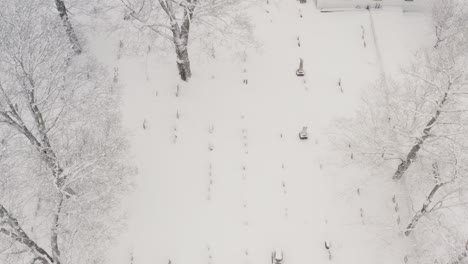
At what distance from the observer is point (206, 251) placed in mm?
18422

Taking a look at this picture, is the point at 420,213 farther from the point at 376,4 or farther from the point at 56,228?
the point at 376,4

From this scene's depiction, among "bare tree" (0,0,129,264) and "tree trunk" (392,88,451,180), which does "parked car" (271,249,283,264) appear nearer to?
"tree trunk" (392,88,451,180)

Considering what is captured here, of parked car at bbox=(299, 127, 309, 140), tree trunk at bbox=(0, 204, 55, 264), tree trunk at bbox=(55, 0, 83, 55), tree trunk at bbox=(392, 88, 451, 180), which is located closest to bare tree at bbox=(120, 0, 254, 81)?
tree trunk at bbox=(55, 0, 83, 55)

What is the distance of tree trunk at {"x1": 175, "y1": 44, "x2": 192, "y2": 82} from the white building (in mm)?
8327

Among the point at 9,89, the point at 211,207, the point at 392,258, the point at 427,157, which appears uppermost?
the point at 9,89

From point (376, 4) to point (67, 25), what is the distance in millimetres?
15694

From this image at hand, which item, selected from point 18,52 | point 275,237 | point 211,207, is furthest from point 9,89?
point 275,237

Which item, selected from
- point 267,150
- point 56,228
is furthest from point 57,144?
point 267,150

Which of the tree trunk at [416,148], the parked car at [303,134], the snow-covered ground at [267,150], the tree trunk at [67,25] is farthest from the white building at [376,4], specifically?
the tree trunk at [67,25]

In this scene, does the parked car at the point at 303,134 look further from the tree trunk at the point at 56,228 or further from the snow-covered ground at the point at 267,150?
the tree trunk at the point at 56,228

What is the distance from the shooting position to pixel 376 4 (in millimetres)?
25734

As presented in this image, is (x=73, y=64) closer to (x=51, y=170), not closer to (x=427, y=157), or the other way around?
(x=51, y=170)

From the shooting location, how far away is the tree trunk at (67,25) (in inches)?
829

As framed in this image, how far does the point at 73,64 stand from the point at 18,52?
825 centimetres
